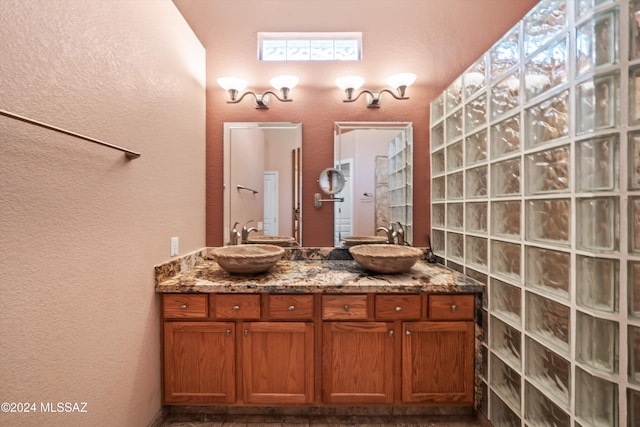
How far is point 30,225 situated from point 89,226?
22cm

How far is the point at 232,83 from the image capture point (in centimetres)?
221

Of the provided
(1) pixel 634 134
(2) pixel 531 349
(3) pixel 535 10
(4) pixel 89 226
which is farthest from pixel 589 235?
(4) pixel 89 226

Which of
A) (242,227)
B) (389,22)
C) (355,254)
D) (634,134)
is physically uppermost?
(389,22)

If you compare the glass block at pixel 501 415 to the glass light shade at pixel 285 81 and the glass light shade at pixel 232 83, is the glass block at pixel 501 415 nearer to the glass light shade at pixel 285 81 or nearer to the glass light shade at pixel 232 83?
the glass light shade at pixel 285 81

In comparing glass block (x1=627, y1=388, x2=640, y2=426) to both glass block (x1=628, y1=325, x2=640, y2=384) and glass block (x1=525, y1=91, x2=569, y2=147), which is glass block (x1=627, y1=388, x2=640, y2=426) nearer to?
glass block (x1=628, y1=325, x2=640, y2=384)

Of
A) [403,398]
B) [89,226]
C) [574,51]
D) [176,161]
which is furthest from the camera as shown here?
[176,161]

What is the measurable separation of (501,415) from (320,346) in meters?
1.01

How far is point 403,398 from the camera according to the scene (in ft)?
5.38

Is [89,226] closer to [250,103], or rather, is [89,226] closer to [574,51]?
[250,103]

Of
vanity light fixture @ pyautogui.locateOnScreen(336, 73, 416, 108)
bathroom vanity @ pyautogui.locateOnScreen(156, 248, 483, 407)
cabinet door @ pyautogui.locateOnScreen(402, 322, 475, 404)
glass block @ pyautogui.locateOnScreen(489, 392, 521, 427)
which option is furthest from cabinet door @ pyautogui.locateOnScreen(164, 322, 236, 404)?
vanity light fixture @ pyautogui.locateOnScreen(336, 73, 416, 108)

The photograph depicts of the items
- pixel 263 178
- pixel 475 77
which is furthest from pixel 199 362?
pixel 475 77

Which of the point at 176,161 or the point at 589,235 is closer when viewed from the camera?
the point at 589,235

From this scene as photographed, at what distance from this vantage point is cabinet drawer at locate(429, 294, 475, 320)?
1.64 m

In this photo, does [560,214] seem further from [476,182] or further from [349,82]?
[349,82]
